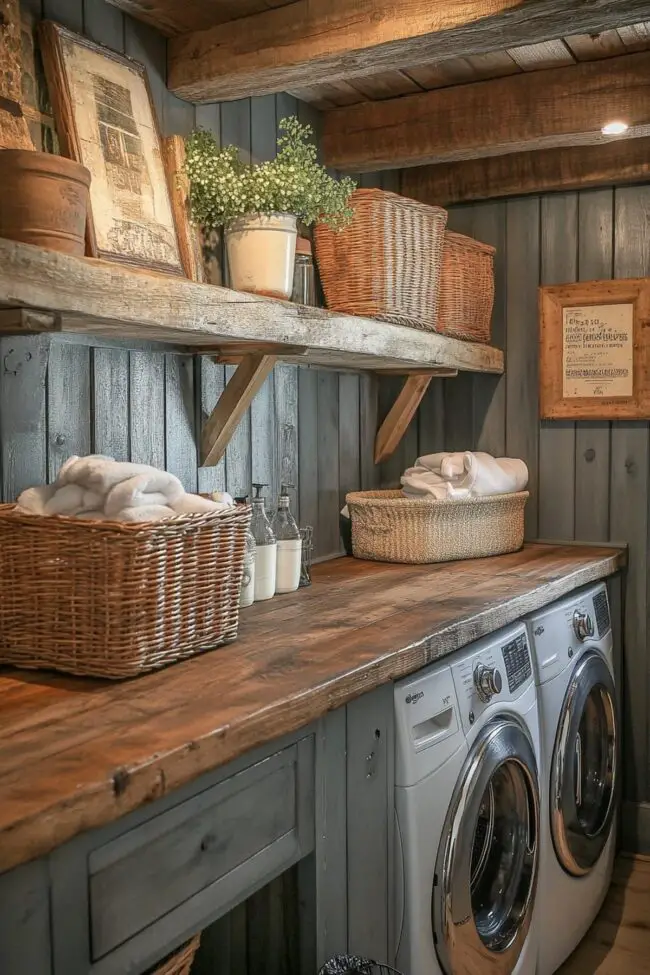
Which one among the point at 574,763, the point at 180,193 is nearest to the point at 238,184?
the point at 180,193

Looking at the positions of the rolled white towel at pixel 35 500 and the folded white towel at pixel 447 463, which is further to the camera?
the folded white towel at pixel 447 463

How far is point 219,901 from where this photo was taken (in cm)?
125

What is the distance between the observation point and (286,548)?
2.22 m

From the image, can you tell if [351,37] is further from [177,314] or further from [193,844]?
[193,844]

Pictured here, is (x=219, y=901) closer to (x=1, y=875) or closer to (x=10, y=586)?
(x=1, y=875)

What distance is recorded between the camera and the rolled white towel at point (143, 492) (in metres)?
1.46

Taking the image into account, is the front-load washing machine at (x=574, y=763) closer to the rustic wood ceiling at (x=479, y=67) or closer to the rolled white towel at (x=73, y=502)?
the rolled white towel at (x=73, y=502)

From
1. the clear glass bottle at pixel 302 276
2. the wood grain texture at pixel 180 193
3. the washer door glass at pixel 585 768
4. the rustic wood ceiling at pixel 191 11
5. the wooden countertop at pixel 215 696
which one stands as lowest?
the washer door glass at pixel 585 768

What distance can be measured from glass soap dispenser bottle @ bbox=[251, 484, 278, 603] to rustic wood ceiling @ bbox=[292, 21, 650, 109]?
112 centimetres

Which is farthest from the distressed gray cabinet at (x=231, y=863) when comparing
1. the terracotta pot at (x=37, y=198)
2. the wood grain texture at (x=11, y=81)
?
the wood grain texture at (x=11, y=81)

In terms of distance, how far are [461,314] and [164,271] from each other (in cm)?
115

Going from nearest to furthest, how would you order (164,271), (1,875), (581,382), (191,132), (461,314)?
(1,875) → (164,271) → (191,132) → (461,314) → (581,382)

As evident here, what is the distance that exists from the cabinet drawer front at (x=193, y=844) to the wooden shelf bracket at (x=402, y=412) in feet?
5.44

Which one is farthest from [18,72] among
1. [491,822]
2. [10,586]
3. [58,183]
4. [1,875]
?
[491,822]
